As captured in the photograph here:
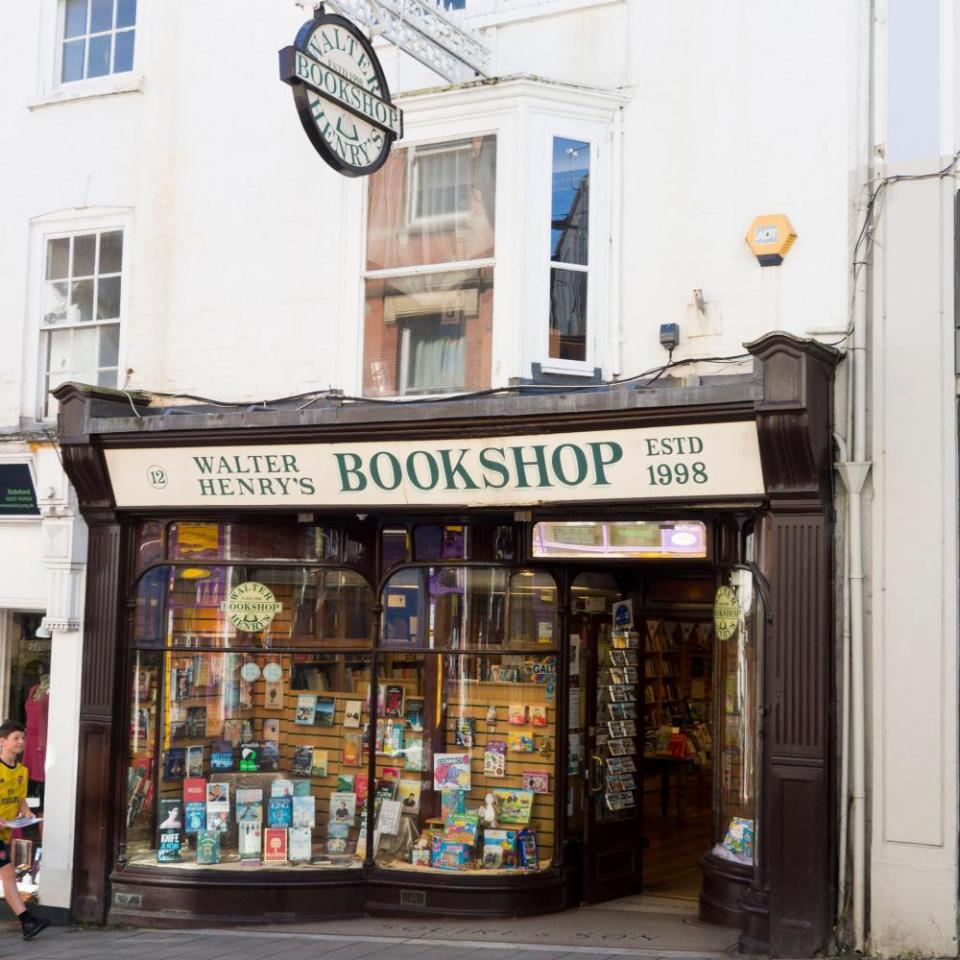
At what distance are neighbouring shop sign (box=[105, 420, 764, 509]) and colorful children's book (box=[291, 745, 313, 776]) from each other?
2081 mm

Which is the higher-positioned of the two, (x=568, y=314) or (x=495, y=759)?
(x=568, y=314)

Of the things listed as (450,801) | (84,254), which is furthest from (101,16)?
(450,801)

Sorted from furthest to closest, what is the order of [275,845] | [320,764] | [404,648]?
[320,764] → [275,845] → [404,648]

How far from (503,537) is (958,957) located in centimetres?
434

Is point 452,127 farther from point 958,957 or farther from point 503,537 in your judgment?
point 958,957

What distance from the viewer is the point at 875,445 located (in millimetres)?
8898

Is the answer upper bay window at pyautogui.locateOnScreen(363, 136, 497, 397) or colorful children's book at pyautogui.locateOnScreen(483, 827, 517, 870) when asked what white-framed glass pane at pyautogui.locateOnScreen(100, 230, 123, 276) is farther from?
colorful children's book at pyautogui.locateOnScreen(483, 827, 517, 870)

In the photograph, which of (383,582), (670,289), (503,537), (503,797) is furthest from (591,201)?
(503,797)

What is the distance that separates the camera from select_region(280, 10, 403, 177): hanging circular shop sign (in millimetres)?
8641

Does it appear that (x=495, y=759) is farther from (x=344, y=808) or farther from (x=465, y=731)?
(x=344, y=808)

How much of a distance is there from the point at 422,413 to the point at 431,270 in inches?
53.2

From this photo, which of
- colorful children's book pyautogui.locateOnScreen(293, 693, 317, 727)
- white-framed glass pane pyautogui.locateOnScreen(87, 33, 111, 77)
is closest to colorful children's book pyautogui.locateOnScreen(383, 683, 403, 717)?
colorful children's book pyautogui.locateOnScreen(293, 693, 317, 727)

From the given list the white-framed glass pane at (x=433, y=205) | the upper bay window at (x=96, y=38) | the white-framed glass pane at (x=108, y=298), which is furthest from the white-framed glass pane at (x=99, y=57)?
the white-framed glass pane at (x=433, y=205)

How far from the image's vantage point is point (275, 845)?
10828 mm
